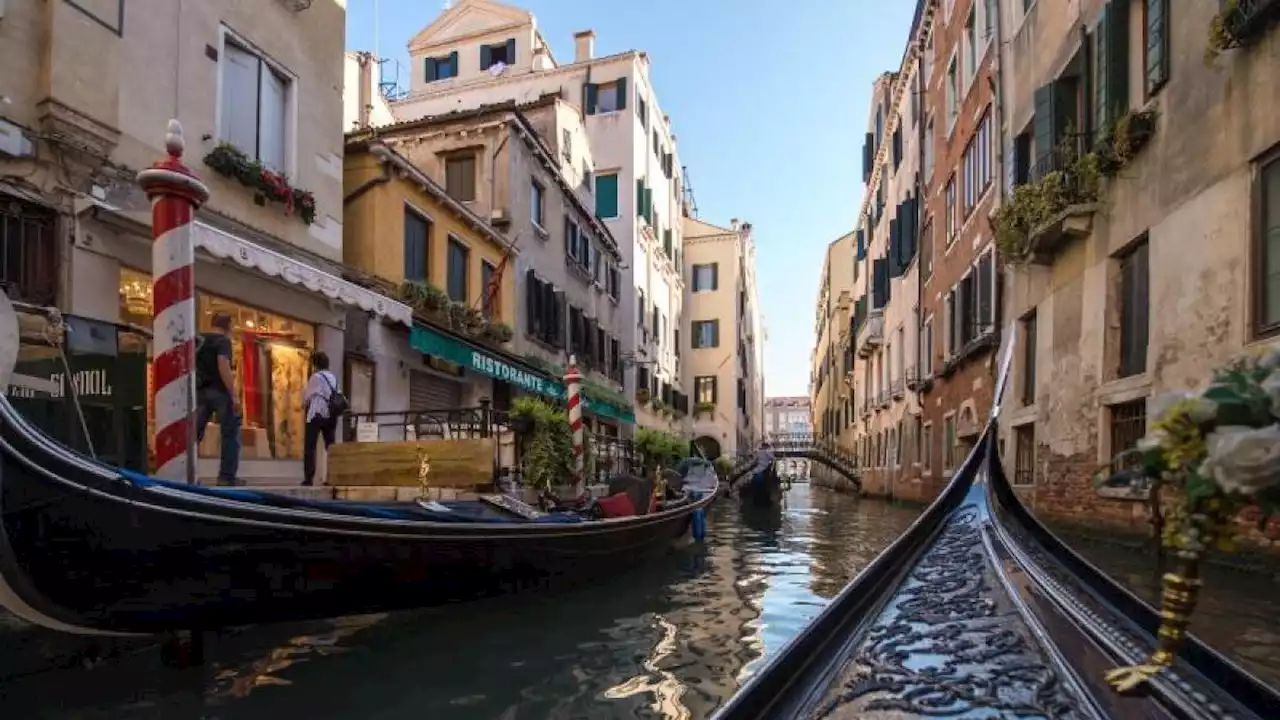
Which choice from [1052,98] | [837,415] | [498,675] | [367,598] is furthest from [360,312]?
[837,415]

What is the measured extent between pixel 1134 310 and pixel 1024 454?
2.85 metres

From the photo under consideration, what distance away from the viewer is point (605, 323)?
1727 cm

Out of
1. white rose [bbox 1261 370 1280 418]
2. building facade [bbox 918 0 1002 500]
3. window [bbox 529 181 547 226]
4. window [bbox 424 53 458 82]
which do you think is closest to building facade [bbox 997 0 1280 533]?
building facade [bbox 918 0 1002 500]

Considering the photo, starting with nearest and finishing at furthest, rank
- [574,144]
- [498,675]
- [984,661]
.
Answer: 1. [984,661]
2. [498,675]
3. [574,144]

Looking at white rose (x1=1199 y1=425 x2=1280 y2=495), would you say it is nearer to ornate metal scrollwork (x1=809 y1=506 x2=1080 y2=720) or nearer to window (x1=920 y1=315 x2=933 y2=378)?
ornate metal scrollwork (x1=809 y1=506 x2=1080 y2=720)

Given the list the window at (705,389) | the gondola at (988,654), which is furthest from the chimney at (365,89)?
the window at (705,389)

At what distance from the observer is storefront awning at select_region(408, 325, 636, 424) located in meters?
8.40

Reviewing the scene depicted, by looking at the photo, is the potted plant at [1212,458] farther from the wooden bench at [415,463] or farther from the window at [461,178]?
the window at [461,178]

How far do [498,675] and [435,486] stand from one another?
2992 mm

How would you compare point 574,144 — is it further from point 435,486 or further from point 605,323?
point 435,486

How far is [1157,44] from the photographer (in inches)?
227

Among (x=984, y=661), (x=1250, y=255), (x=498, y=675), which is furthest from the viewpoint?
(x=1250, y=255)

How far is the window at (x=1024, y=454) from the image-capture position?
345 inches

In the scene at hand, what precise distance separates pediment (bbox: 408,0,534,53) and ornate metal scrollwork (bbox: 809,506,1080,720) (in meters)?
19.3
